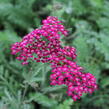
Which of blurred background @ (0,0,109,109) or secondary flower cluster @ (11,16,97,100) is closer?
secondary flower cluster @ (11,16,97,100)

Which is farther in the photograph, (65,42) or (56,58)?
(65,42)

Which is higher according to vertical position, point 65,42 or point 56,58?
point 65,42

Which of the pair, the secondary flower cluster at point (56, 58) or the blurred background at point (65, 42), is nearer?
the secondary flower cluster at point (56, 58)
